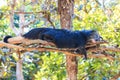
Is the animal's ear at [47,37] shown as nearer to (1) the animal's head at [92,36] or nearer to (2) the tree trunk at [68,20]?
(1) the animal's head at [92,36]

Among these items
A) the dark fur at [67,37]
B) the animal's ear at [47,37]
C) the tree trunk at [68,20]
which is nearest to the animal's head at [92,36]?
the dark fur at [67,37]

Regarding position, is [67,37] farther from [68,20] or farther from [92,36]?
[68,20]

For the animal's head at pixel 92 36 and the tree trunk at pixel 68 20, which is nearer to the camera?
the animal's head at pixel 92 36

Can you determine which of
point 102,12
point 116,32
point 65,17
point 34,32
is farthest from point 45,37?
point 102,12

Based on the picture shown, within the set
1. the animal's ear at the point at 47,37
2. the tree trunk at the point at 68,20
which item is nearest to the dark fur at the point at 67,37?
the animal's ear at the point at 47,37

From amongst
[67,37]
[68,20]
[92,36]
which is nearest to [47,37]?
[67,37]

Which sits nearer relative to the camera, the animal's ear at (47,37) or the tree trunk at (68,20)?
the animal's ear at (47,37)

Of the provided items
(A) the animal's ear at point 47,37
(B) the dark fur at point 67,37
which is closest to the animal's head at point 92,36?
(B) the dark fur at point 67,37

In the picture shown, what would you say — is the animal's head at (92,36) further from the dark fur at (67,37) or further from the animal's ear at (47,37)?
the animal's ear at (47,37)

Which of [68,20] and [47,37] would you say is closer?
[47,37]

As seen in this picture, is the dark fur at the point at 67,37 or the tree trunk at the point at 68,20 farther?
the tree trunk at the point at 68,20

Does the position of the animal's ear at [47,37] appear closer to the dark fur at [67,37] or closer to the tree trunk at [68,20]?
the dark fur at [67,37]

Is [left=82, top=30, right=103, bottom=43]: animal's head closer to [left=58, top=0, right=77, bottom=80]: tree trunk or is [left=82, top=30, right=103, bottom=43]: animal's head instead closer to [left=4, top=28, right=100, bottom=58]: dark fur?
[left=4, top=28, right=100, bottom=58]: dark fur

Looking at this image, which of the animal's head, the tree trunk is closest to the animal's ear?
the animal's head
